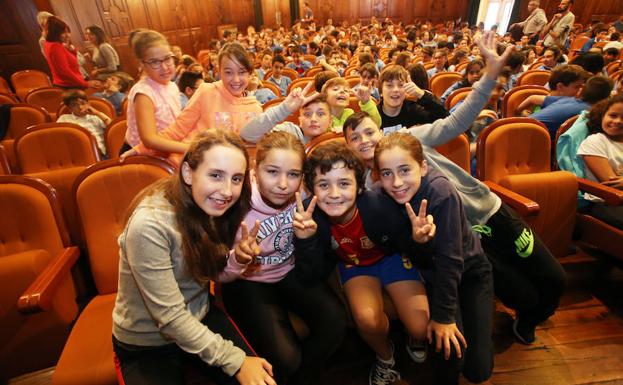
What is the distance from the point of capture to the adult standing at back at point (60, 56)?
144 inches

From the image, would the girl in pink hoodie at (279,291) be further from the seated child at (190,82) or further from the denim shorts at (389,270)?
the seated child at (190,82)

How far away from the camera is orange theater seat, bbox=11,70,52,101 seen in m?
5.86

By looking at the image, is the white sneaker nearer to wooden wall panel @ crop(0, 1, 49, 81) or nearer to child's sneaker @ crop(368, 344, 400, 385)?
child's sneaker @ crop(368, 344, 400, 385)

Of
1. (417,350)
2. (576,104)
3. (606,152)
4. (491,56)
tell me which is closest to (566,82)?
(576,104)

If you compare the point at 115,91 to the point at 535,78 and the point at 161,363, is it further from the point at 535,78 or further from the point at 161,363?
the point at 535,78

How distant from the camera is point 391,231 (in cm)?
134

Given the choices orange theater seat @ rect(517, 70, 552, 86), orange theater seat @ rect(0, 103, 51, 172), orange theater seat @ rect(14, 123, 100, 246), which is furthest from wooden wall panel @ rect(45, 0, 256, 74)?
orange theater seat @ rect(517, 70, 552, 86)

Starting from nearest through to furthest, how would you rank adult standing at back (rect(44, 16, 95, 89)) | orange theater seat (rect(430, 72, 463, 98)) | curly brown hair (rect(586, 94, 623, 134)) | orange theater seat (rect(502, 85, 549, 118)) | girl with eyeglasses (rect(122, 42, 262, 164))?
1. girl with eyeglasses (rect(122, 42, 262, 164))
2. curly brown hair (rect(586, 94, 623, 134))
3. orange theater seat (rect(502, 85, 549, 118))
4. adult standing at back (rect(44, 16, 95, 89))
5. orange theater seat (rect(430, 72, 463, 98))

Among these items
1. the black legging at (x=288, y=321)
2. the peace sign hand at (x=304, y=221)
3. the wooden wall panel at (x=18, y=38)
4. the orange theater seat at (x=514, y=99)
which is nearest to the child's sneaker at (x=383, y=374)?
the black legging at (x=288, y=321)

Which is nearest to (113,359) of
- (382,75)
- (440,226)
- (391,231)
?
(391,231)

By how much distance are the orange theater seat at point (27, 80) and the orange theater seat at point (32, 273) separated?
20.4 ft

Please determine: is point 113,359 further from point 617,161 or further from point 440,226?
point 617,161

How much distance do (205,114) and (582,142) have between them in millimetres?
2501

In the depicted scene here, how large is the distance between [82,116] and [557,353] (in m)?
4.34
